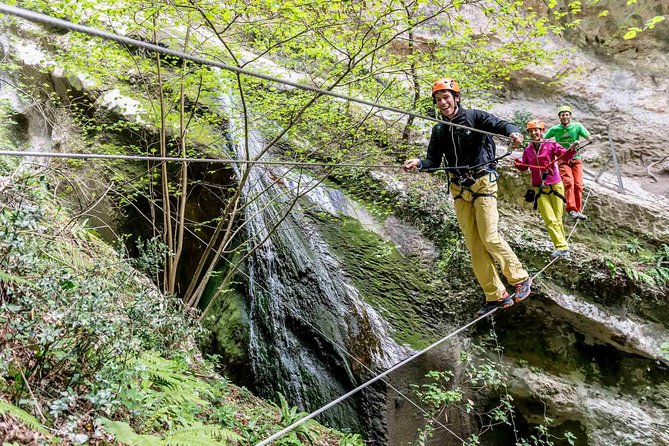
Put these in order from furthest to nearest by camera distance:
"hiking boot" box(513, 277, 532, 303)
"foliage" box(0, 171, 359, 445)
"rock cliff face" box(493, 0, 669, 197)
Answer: "rock cliff face" box(493, 0, 669, 197), "hiking boot" box(513, 277, 532, 303), "foliage" box(0, 171, 359, 445)

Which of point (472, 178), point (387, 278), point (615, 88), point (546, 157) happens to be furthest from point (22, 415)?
point (615, 88)

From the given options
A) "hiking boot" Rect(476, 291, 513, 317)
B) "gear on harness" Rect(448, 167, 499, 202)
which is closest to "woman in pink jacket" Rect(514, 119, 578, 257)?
"hiking boot" Rect(476, 291, 513, 317)

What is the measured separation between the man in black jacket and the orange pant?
2223 millimetres

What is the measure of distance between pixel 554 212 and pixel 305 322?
3962 millimetres

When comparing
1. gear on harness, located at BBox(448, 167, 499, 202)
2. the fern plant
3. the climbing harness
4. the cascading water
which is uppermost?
gear on harness, located at BBox(448, 167, 499, 202)

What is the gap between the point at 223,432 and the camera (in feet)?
10.7

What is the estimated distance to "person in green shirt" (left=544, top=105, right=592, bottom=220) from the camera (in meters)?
6.09

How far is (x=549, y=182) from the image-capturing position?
19.0 feet

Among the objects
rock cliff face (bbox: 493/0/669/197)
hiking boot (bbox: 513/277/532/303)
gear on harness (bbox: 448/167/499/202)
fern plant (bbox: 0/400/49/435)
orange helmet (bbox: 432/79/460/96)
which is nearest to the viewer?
fern plant (bbox: 0/400/49/435)

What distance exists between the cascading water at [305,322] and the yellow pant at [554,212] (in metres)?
2.61

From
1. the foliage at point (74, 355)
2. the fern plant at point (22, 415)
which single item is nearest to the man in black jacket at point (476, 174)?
the foliage at point (74, 355)

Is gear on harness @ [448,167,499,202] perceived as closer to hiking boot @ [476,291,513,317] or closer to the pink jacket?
hiking boot @ [476,291,513,317]

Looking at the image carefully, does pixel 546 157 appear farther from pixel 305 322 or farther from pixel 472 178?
pixel 305 322

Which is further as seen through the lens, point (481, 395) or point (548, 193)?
point (481, 395)
